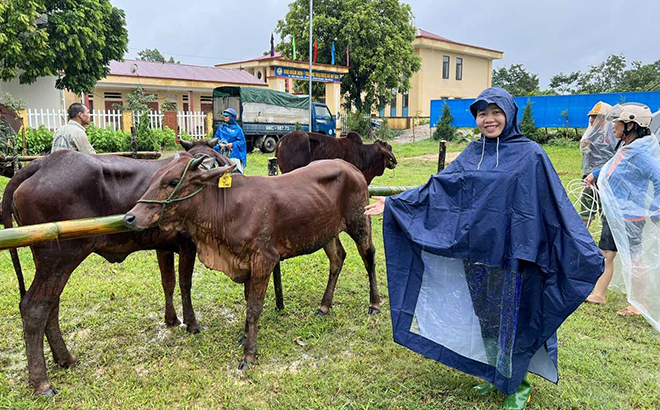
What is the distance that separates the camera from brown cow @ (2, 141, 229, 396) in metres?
3.18

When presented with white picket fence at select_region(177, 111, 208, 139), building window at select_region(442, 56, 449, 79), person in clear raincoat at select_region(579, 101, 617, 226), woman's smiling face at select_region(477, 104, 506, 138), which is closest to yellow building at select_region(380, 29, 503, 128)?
building window at select_region(442, 56, 449, 79)

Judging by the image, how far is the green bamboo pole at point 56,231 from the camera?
8.66 feet

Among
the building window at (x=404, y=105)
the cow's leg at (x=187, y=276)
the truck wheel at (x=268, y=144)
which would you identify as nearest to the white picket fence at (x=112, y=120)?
the truck wheel at (x=268, y=144)

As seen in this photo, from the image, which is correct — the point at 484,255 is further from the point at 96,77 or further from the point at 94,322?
the point at 96,77

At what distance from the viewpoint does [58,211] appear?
323 cm

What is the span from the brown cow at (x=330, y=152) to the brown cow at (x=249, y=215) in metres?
4.36

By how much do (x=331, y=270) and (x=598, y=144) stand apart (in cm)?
354

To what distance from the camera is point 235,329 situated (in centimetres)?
430

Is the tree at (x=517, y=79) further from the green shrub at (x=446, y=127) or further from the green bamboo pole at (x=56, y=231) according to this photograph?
the green bamboo pole at (x=56, y=231)

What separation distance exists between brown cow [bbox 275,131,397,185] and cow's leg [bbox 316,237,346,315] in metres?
4.07

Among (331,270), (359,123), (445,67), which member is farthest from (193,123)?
(445,67)

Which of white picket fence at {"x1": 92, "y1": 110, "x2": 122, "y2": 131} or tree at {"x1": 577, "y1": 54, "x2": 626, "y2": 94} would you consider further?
tree at {"x1": 577, "y1": 54, "x2": 626, "y2": 94}

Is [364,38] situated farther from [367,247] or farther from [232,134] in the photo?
[367,247]

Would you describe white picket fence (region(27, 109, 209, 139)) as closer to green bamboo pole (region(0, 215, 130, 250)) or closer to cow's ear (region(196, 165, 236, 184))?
cow's ear (region(196, 165, 236, 184))
